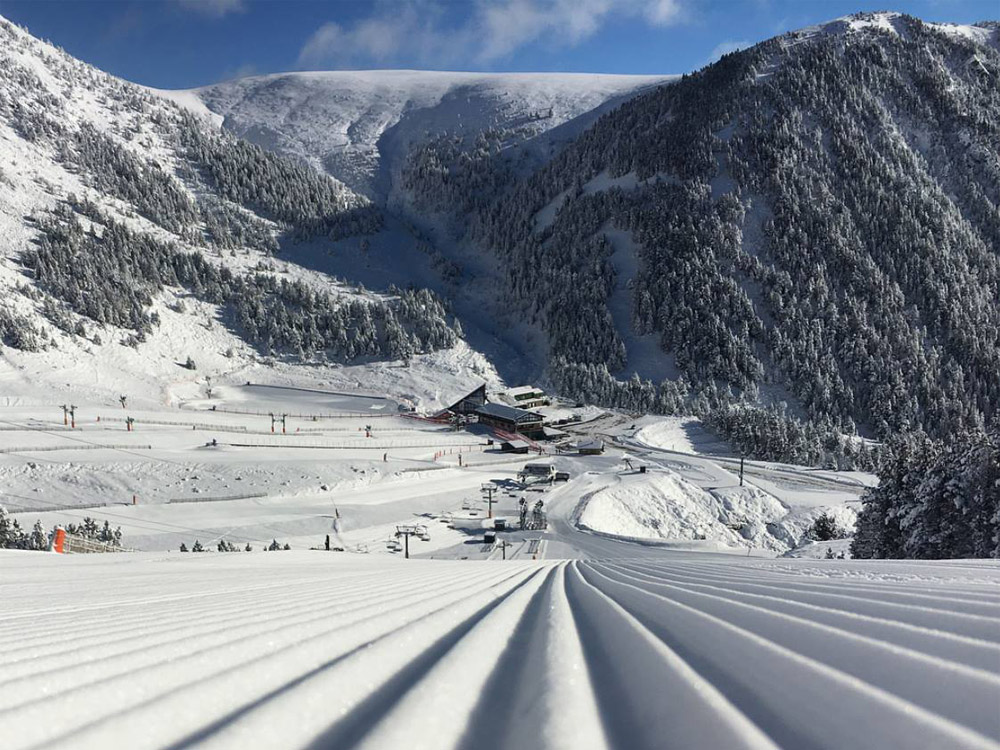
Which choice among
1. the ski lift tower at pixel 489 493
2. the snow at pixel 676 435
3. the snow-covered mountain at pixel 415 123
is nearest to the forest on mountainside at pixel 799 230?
the snow at pixel 676 435

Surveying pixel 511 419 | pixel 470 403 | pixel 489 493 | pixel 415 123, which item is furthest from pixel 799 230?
pixel 415 123

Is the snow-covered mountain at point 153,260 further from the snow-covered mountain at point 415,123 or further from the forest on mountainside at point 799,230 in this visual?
the snow-covered mountain at point 415,123

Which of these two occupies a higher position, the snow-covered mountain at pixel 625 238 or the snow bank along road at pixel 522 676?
the snow-covered mountain at pixel 625 238

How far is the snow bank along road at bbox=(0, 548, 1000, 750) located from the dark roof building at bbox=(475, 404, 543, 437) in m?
52.7

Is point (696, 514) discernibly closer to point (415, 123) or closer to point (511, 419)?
point (511, 419)

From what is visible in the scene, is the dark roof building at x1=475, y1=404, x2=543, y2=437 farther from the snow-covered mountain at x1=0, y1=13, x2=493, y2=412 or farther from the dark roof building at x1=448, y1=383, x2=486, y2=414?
the snow-covered mountain at x1=0, y1=13, x2=493, y2=412

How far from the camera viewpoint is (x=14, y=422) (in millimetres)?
38375

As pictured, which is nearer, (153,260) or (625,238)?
(153,260)

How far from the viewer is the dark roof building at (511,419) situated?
186 ft

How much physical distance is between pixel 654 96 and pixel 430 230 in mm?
63711

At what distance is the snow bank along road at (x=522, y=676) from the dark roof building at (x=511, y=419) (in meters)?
52.7

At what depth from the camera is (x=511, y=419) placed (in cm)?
5709

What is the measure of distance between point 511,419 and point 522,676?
180 ft

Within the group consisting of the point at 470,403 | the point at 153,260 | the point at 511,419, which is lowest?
the point at 511,419
